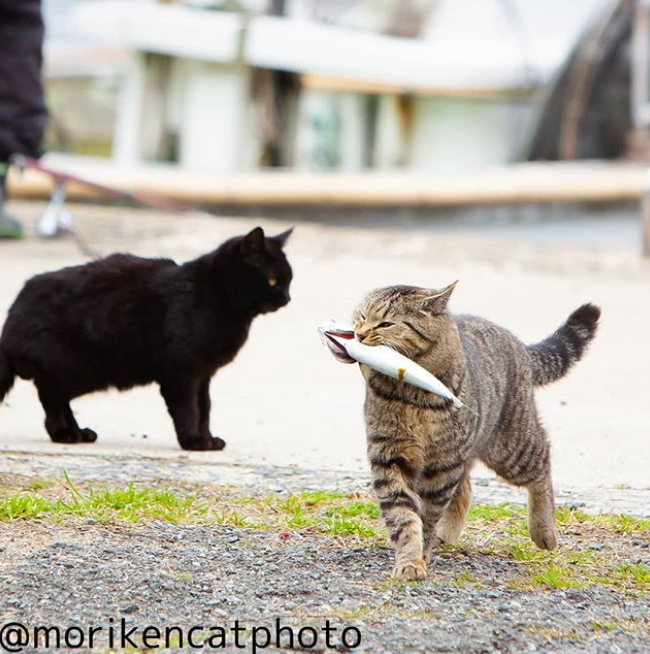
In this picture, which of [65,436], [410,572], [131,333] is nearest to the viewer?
[410,572]

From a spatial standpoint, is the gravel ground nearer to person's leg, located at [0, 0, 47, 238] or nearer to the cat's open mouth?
the cat's open mouth

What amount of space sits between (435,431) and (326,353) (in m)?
3.61

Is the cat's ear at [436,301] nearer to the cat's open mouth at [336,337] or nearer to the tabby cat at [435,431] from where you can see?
the tabby cat at [435,431]

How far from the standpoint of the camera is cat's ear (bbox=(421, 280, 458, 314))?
4.34 m

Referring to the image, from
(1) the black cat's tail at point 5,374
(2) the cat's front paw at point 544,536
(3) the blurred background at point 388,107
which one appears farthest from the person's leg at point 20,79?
(2) the cat's front paw at point 544,536

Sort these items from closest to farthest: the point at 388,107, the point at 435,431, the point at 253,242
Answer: the point at 435,431 < the point at 253,242 < the point at 388,107

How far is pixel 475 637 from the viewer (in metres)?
3.58

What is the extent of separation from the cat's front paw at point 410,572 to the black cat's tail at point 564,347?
1.16 m

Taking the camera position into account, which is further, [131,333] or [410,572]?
[131,333]

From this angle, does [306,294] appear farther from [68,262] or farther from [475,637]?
[475,637]

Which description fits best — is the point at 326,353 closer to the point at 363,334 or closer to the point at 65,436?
the point at 65,436

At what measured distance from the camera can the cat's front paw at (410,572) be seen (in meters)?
4.04

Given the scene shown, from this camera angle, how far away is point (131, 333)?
5660 millimetres

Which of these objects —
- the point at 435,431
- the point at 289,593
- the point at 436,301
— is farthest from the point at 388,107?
the point at 289,593
